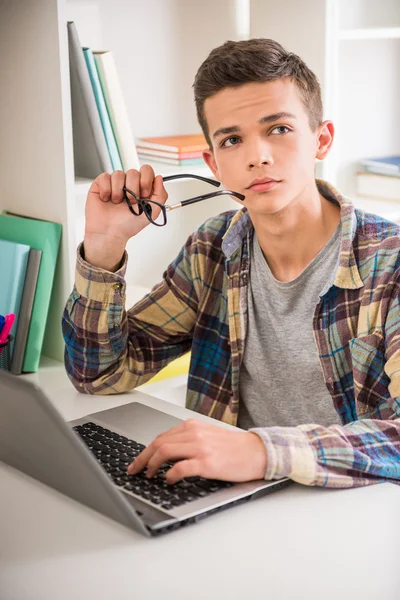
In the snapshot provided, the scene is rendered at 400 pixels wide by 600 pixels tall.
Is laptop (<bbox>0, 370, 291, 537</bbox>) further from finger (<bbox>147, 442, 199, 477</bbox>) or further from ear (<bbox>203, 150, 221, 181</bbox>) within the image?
ear (<bbox>203, 150, 221, 181</bbox>)

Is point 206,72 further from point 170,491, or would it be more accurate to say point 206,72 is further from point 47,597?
point 47,597

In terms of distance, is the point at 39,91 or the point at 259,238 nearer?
the point at 259,238

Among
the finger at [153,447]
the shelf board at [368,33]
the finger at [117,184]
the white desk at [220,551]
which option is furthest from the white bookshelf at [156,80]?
the white desk at [220,551]

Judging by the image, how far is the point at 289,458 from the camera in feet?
3.43

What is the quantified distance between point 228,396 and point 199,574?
700 millimetres

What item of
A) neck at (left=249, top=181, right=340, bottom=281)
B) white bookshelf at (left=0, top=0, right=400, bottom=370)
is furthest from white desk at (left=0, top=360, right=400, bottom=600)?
white bookshelf at (left=0, top=0, right=400, bottom=370)

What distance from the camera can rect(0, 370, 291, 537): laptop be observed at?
909 millimetres

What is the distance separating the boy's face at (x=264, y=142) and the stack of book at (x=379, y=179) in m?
0.96

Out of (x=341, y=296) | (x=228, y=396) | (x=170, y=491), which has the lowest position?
(x=228, y=396)

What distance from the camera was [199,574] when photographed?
863 mm

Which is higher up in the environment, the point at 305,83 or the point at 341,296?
the point at 305,83

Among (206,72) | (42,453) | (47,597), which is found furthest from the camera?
(206,72)

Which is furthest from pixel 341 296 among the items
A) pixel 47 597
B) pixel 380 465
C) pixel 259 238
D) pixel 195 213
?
pixel 195 213

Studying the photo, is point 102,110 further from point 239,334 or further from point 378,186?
point 378,186
